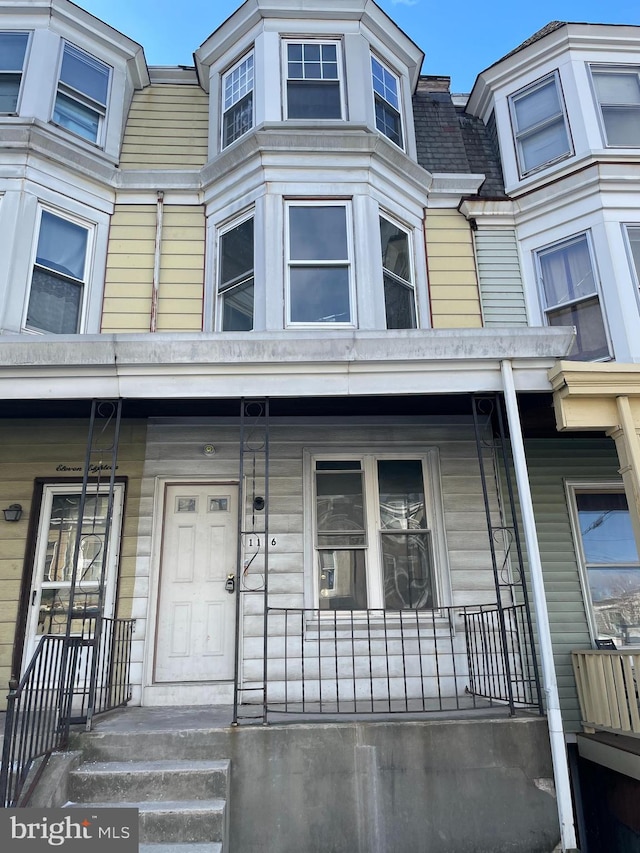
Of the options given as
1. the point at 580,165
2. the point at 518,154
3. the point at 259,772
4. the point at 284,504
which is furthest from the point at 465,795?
the point at 518,154

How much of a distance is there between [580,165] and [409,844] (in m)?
7.08

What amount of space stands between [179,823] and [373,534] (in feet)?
10.2

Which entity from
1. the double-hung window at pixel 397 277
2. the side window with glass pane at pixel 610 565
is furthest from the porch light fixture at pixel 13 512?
the side window with glass pane at pixel 610 565

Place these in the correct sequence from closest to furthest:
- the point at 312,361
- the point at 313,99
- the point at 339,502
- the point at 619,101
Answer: the point at 312,361, the point at 339,502, the point at 313,99, the point at 619,101

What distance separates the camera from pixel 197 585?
590 cm

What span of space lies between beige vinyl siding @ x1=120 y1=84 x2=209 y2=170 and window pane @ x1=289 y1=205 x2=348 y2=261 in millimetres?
1799

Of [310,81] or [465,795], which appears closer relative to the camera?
[465,795]

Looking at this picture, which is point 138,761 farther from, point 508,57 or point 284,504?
point 508,57

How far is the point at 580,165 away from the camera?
7.11 metres

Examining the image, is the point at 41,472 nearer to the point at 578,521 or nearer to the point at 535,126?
the point at 578,521

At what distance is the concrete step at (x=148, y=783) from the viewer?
3.74 metres

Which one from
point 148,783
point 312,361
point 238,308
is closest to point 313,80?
point 238,308

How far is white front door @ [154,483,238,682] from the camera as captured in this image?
18.6ft

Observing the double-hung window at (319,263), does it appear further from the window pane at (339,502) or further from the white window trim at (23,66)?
the white window trim at (23,66)
